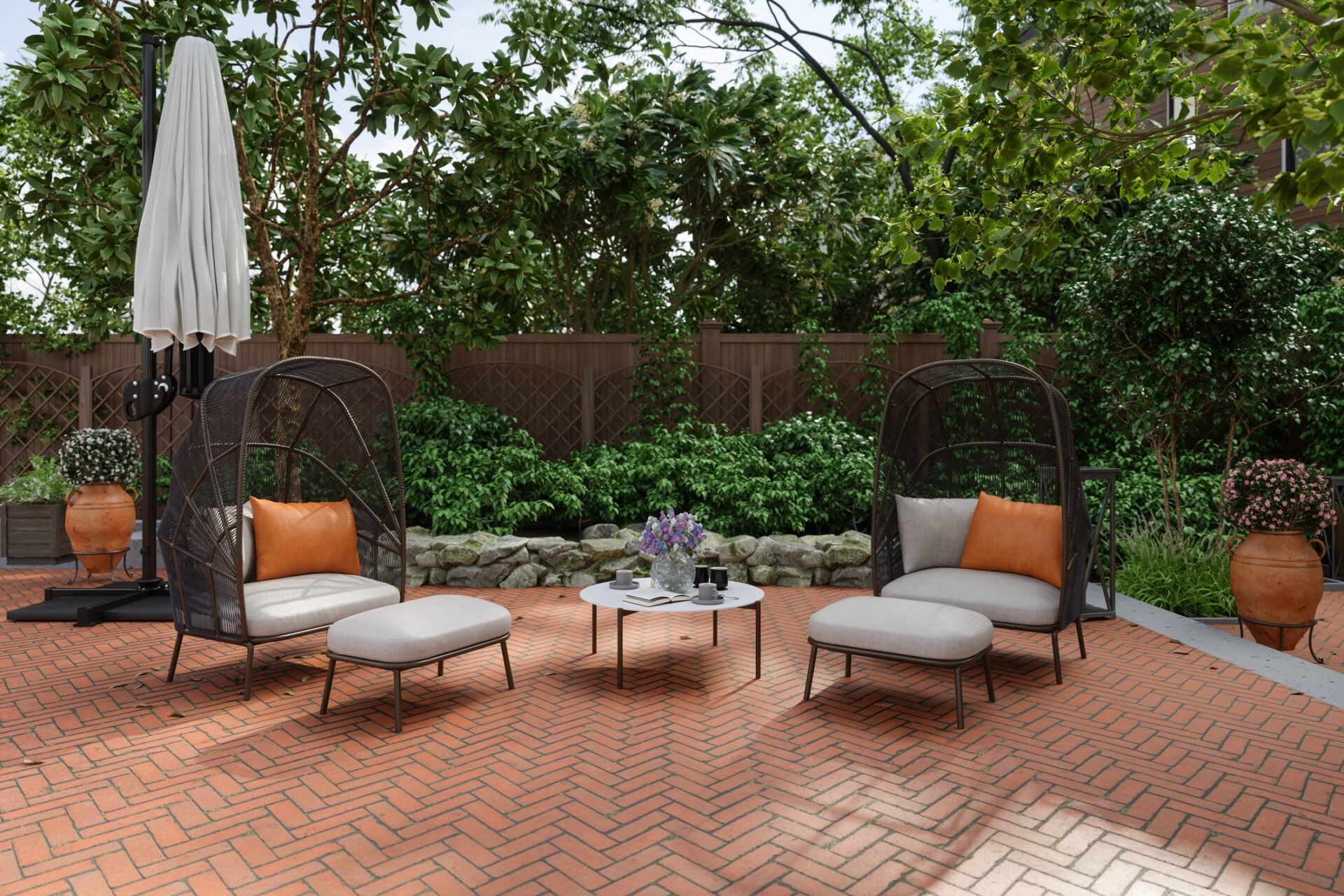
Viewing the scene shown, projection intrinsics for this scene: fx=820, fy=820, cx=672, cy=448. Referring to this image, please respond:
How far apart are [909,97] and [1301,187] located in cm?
1485

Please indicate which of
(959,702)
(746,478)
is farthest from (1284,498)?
(746,478)

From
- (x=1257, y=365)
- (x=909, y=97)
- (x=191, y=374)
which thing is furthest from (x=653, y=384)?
(x=909, y=97)

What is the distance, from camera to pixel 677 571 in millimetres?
4473

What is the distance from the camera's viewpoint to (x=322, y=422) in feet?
16.7

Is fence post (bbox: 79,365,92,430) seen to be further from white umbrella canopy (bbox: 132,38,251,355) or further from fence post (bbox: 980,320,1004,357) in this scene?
fence post (bbox: 980,320,1004,357)

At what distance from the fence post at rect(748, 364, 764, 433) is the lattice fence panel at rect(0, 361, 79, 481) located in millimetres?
7030

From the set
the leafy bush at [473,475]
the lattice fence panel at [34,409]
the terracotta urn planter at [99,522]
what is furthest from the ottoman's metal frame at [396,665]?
the lattice fence panel at [34,409]

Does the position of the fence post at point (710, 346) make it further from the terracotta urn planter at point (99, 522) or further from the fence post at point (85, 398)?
the fence post at point (85, 398)

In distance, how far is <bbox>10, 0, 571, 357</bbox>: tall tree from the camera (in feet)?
18.7

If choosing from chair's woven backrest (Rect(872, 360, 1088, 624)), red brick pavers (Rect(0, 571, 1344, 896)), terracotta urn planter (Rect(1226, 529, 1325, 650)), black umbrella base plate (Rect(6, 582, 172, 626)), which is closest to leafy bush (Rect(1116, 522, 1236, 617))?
terracotta urn planter (Rect(1226, 529, 1325, 650))

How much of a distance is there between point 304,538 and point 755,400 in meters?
5.15

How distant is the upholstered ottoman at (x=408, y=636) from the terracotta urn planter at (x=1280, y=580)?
14.5 feet

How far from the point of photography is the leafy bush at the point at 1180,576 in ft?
18.7

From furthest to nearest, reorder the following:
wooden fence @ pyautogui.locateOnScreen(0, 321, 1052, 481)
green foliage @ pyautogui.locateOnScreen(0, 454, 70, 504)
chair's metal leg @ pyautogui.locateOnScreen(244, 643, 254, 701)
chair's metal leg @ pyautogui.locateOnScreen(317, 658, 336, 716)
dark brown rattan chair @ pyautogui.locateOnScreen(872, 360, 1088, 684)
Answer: wooden fence @ pyautogui.locateOnScreen(0, 321, 1052, 481)
green foliage @ pyautogui.locateOnScreen(0, 454, 70, 504)
dark brown rattan chair @ pyautogui.locateOnScreen(872, 360, 1088, 684)
chair's metal leg @ pyautogui.locateOnScreen(244, 643, 254, 701)
chair's metal leg @ pyautogui.locateOnScreen(317, 658, 336, 716)
